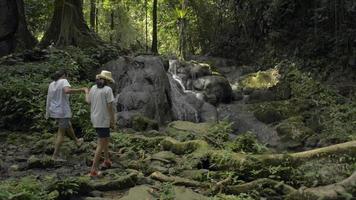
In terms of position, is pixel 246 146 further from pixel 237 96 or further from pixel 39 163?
pixel 237 96

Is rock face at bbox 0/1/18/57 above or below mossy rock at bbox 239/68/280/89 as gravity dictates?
above

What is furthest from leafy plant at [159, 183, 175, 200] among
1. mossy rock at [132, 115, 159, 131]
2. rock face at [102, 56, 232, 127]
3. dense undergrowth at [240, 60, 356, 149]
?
dense undergrowth at [240, 60, 356, 149]

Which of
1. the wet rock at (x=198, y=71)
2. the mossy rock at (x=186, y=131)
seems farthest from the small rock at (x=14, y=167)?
the wet rock at (x=198, y=71)

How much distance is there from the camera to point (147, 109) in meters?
14.7

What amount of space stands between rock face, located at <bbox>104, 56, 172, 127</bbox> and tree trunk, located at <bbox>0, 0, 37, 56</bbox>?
4.34 m

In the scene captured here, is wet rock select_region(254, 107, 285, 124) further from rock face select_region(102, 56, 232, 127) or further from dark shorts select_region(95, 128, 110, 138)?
dark shorts select_region(95, 128, 110, 138)

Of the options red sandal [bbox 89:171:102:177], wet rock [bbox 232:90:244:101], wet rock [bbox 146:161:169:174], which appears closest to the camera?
red sandal [bbox 89:171:102:177]

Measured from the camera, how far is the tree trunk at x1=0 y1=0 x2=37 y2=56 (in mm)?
17984

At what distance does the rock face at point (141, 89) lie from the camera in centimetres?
1463

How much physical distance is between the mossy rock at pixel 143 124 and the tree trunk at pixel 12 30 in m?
7.51

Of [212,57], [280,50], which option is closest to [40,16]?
[212,57]

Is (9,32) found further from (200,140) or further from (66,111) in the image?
(200,140)

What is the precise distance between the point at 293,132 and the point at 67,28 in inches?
373

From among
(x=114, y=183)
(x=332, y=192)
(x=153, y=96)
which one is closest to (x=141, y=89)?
(x=153, y=96)
